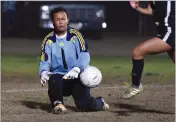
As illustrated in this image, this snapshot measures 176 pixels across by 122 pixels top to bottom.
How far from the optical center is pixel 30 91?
10.4 metres

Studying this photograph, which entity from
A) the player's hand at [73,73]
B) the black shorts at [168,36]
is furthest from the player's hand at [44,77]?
the black shorts at [168,36]

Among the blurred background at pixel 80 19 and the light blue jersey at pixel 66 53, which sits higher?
the light blue jersey at pixel 66 53

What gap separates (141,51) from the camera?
8305mm

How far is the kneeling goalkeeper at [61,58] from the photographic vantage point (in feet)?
26.1

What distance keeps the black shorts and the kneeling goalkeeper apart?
96 centimetres

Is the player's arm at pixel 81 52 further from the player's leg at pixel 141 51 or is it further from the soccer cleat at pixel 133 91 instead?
the soccer cleat at pixel 133 91

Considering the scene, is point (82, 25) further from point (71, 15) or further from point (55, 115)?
point (55, 115)

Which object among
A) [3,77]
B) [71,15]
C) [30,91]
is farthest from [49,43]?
[71,15]

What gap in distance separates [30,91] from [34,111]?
2.14 metres

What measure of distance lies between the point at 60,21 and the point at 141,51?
114 centimetres

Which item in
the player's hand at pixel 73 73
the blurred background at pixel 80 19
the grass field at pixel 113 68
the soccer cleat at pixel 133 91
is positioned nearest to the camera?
the player's hand at pixel 73 73

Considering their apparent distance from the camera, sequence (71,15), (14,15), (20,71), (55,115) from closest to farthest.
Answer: (55,115)
(20,71)
(71,15)
(14,15)

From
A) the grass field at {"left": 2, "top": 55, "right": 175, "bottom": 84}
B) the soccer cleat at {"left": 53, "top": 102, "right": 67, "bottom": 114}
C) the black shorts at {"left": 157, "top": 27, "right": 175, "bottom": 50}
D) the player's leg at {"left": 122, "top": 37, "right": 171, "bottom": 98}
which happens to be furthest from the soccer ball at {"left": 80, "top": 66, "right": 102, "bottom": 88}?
the grass field at {"left": 2, "top": 55, "right": 175, "bottom": 84}

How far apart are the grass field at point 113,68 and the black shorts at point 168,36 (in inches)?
150
